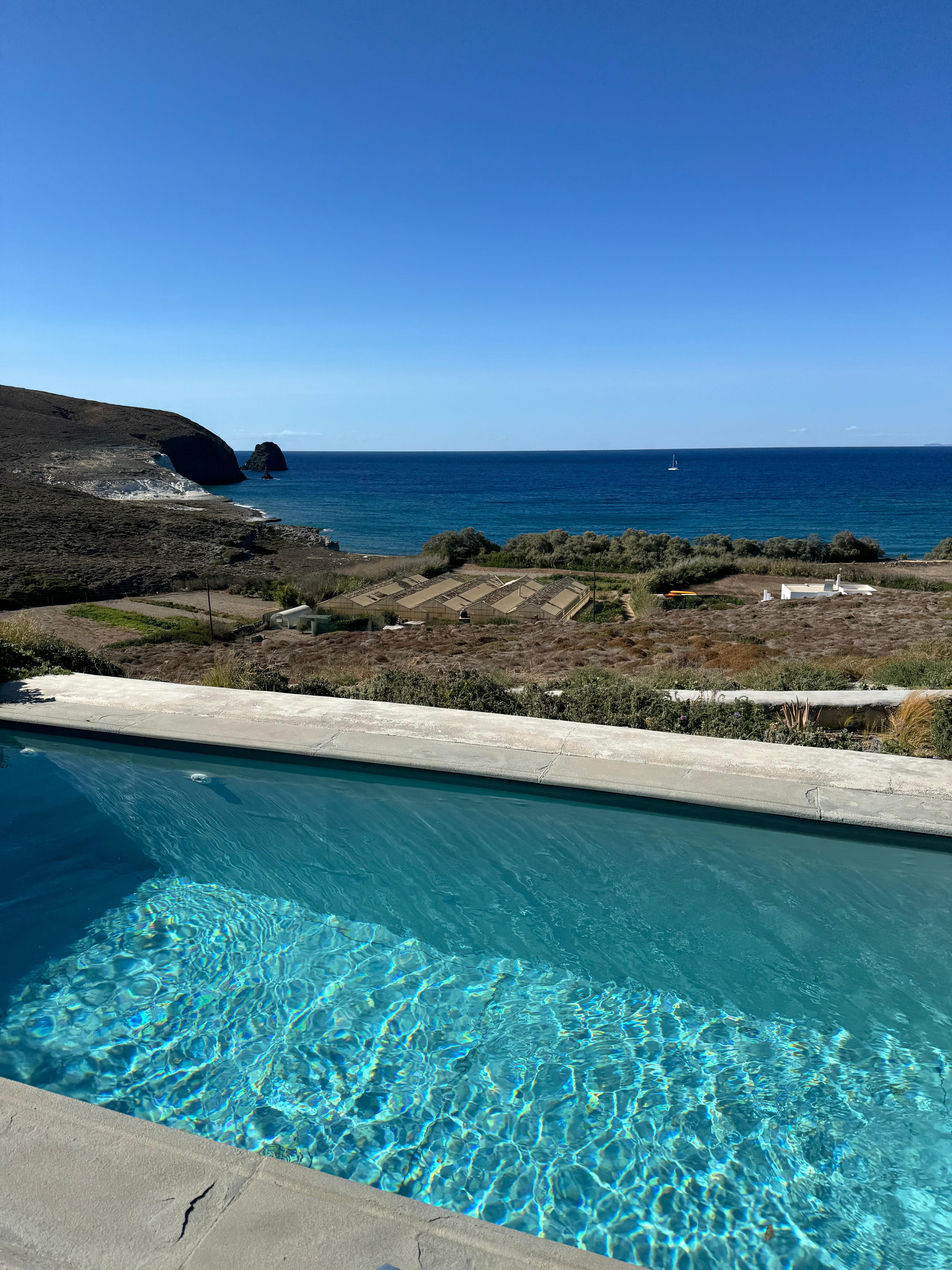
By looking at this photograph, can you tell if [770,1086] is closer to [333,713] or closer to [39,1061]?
[39,1061]

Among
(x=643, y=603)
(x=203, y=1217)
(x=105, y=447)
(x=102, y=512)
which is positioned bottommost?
(x=643, y=603)

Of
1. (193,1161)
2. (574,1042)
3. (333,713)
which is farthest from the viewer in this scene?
(333,713)

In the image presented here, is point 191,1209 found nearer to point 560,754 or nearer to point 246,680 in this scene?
point 560,754

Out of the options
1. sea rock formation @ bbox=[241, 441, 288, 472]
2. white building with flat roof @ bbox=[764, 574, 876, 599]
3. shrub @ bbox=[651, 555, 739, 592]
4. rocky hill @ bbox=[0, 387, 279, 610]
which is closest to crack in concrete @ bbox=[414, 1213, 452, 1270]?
white building with flat roof @ bbox=[764, 574, 876, 599]

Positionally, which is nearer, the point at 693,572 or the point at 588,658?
the point at 588,658

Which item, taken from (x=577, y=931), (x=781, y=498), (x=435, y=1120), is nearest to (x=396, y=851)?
(x=577, y=931)

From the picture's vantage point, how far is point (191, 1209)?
8.10ft

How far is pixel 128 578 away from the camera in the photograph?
2909cm

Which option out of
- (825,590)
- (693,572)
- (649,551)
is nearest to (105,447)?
(649,551)

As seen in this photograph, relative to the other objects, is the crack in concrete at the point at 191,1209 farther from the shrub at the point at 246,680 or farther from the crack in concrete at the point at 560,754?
the shrub at the point at 246,680

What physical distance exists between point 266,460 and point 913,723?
148m

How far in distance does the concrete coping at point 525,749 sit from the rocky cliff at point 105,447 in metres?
56.8

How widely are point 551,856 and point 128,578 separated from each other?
27202 mm

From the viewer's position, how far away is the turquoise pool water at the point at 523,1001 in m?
Result: 3.15
